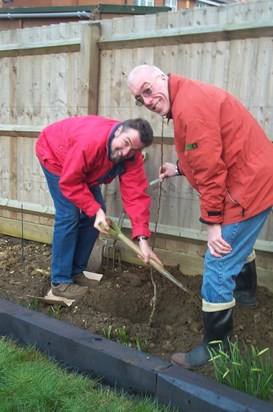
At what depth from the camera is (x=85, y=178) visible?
351cm

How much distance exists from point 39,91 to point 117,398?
3655 millimetres

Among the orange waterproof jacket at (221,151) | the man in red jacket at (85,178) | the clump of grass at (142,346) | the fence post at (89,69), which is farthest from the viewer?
the fence post at (89,69)

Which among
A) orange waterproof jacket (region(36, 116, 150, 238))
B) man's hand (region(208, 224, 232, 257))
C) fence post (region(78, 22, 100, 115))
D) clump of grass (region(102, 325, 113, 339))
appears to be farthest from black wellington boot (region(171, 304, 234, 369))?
fence post (region(78, 22, 100, 115))

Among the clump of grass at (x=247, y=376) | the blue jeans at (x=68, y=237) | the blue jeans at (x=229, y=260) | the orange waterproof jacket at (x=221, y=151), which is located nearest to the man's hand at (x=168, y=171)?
the blue jeans at (x=68, y=237)

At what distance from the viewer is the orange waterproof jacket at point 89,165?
3.36 m

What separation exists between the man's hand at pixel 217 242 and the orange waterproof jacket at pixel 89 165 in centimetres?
97

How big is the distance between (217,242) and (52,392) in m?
1.25

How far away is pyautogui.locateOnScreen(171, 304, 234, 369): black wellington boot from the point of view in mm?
2768

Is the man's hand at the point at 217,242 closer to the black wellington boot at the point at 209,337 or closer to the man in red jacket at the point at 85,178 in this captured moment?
the black wellington boot at the point at 209,337

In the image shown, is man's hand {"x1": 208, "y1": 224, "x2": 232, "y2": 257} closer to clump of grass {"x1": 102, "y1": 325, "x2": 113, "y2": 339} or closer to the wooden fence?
clump of grass {"x1": 102, "y1": 325, "x2": 113, "y2": 339}

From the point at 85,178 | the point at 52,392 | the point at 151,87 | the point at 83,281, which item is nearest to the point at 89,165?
the point at 85,178

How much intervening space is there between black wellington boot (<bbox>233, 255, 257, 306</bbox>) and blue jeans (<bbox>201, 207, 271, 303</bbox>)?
30.1 inches

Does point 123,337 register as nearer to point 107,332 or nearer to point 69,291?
point 107,332

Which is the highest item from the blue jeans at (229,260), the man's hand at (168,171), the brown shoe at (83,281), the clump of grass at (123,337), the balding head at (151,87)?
the balding head at (151,87)
